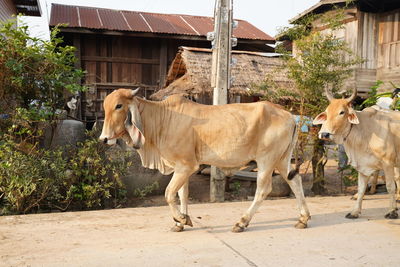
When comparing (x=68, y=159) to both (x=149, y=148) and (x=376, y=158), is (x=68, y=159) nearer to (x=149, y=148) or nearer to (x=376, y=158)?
(x=149, y=148)

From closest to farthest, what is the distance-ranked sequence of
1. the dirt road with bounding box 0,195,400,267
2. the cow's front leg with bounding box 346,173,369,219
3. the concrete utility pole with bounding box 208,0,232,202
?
1. the dirt road with bounding box 0,195,400,267
2. the cow's front leg with bounding box 346,173,369,219
3. the concrete utility pole with bounding box 208,0,232,202

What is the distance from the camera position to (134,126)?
4.39m

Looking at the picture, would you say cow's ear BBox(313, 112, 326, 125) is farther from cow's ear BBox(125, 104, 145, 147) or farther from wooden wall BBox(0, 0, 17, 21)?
wooden wall BBox(0, 0, 17, 21)

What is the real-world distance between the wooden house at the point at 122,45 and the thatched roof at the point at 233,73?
284cm

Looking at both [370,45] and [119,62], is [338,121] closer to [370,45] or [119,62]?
[119,62]

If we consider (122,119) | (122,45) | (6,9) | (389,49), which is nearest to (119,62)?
(122,45)

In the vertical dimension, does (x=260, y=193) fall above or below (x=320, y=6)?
below

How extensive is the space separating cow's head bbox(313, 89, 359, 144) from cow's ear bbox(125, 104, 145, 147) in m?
2.34

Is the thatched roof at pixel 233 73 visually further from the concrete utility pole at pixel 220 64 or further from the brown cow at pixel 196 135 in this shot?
the brown cow at pixel 196 135

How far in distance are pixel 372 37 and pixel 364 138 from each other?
976 cm

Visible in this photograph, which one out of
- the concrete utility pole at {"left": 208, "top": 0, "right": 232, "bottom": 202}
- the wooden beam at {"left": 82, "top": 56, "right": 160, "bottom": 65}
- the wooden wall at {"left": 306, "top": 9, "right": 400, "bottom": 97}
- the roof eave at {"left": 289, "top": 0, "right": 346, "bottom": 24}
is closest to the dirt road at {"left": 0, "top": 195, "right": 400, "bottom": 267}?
the concrete utility pole at {"left": 208, "top": 0, "right": 232, "bottom": 202}

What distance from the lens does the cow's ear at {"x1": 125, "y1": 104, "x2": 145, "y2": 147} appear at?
14.4 feet

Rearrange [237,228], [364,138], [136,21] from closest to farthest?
[237,228]
[364,138]
[136,21]

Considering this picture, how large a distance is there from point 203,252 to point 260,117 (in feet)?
5.61
